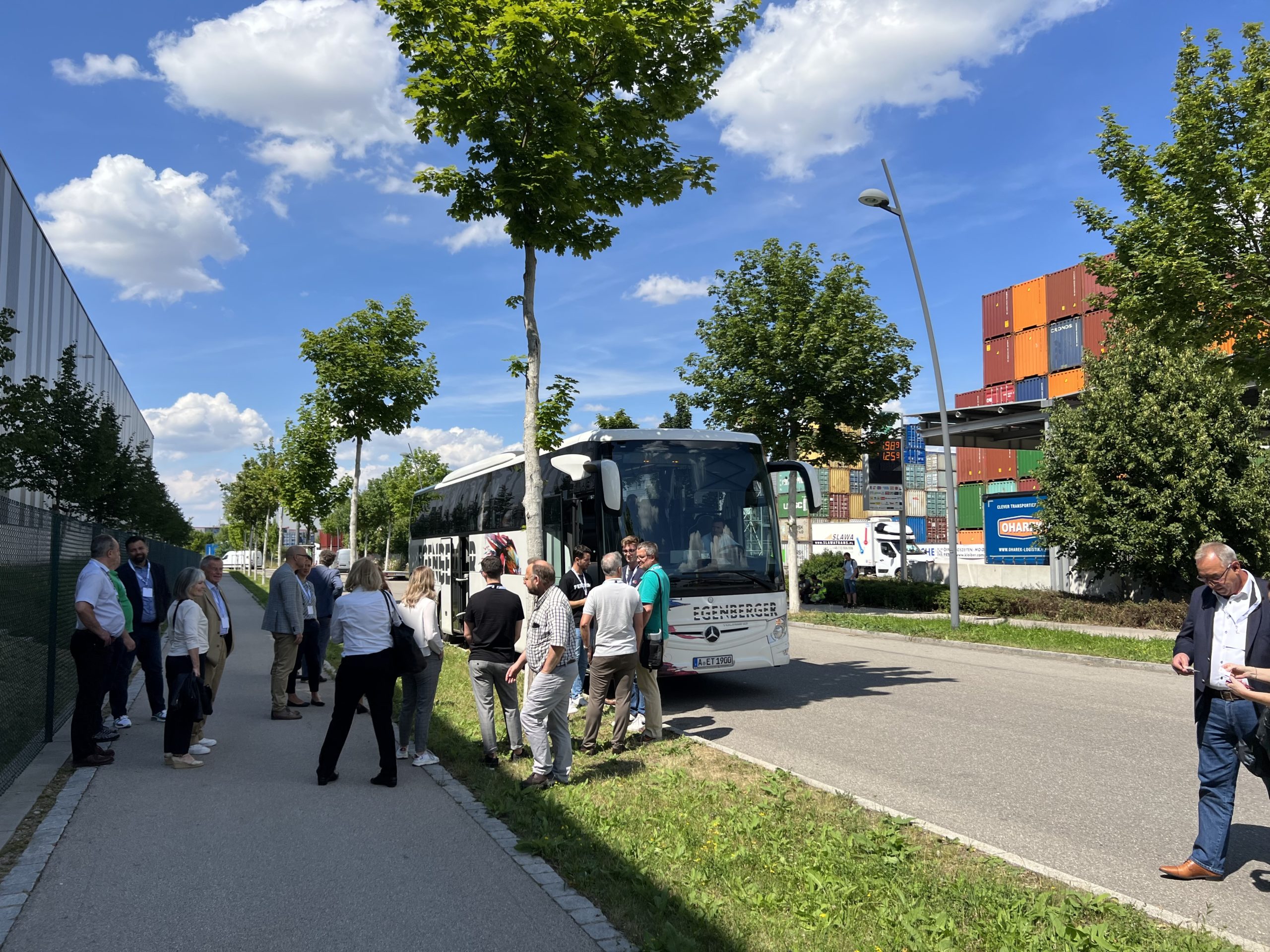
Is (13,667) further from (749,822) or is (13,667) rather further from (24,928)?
(749,822)

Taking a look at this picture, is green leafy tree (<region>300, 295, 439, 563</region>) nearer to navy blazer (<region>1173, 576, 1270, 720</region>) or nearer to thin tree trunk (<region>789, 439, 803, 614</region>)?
thin tree trunk (<region>789, 439, 803, 614</region>)

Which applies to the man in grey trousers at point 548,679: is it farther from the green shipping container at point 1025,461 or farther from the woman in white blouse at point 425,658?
the green shipping container at point 1025,461

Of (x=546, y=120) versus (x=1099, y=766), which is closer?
(x=1099, y=766)

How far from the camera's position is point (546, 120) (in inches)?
422

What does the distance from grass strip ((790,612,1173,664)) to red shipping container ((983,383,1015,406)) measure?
28.7 m

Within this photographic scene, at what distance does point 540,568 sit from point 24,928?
→ 3838 mm

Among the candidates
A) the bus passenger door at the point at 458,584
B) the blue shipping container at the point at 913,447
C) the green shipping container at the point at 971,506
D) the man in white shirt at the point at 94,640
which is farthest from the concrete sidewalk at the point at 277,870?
the green shipping container at the point at 971,506

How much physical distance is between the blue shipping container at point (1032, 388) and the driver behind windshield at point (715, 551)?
130ft

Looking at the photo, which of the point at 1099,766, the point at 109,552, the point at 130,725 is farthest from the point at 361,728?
the point at 1099,766

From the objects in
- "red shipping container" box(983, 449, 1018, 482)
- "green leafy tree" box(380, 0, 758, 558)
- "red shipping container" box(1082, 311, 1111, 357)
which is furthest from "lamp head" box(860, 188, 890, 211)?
"red shipping container" box(983, 449, 1018, 482)

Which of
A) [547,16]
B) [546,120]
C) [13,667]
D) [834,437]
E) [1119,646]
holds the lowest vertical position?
[1119,646]

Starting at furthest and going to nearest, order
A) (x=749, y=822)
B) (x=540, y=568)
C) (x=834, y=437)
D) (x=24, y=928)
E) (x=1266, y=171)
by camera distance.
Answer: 1. (x=834, y=437)
2. (x=1266, y=171)
3. (x=540, y=568)
4. (x=749, y=822)
5. (x=24, y=928)

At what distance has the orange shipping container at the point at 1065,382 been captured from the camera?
44438mm

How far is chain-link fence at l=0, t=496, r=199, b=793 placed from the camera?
7.12 meters
